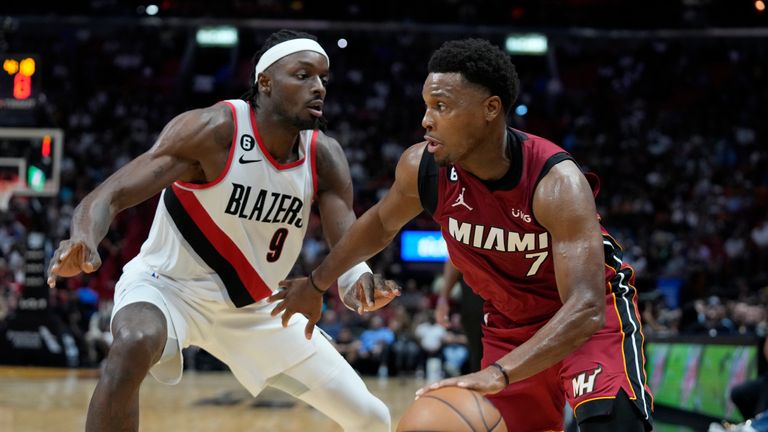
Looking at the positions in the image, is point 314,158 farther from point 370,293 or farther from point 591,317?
point 591,317

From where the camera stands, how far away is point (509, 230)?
12.7ft

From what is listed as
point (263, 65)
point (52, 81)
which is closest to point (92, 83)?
point (52, 81)

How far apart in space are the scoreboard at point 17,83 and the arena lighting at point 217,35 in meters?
13.9

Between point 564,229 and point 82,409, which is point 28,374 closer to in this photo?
point 82,409

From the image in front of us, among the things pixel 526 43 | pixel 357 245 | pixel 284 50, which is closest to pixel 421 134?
pixel 526 43

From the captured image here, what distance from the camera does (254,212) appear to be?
493cm

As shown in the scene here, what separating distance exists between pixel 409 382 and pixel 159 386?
4.02 metres

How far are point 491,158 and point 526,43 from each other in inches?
931

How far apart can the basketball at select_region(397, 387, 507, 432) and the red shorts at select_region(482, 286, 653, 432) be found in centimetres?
55

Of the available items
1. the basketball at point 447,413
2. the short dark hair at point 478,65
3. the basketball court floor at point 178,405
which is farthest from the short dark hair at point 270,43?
the basketball court floor at point 178,405

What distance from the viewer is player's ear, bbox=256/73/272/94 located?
505 centimetres

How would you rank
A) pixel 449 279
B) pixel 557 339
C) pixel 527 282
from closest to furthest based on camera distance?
pixel 557 339 < pixel 527 282 < pixel 449 279

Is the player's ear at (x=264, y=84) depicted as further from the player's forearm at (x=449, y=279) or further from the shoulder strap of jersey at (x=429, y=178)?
the player's forearm at (x=449, y=279)

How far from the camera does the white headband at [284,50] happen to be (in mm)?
5031
